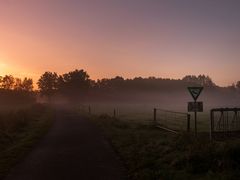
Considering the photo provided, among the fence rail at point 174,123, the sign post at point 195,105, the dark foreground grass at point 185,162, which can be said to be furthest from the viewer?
the fence rail at point 174,123

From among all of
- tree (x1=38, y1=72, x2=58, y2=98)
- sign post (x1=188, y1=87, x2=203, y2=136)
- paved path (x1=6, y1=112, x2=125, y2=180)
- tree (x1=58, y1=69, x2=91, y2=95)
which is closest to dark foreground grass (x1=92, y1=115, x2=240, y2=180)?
paved path (x1=6, y1=112, x2=125, y2=180)

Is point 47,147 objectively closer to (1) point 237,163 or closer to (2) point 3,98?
(1) point 237,163

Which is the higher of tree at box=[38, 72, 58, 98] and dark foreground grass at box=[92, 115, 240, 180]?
tree at box=[38, 72, 58, 98]

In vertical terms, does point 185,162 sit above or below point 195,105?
below

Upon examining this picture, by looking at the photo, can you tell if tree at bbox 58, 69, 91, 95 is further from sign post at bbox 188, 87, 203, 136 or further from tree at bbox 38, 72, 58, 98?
sign post at bbox 188, 87, 203, 136

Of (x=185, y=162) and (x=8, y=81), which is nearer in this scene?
(x=185, y=162)

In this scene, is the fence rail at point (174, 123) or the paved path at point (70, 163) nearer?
the paved path at point (70, 163)

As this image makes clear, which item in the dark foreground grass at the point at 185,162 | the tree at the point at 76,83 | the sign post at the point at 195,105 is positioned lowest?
the dark foreground grass at the point at 185,162

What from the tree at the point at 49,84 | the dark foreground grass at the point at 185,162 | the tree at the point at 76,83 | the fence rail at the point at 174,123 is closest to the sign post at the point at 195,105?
the fence rail at the point at 174,123

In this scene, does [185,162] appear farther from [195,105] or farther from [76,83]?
[76,83]

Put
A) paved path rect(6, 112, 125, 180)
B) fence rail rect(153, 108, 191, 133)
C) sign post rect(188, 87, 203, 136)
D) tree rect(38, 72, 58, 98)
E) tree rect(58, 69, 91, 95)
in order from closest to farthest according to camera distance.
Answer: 1. paved path rect(6, 112, 125, 180)
2. sign post rect(188, 87, 203, 136)
3. fence rail rect(153, 108, 191, 133)
4. tree rect(58, 69, 91, 95)
5. tree rect(38, 72, 58, 98)

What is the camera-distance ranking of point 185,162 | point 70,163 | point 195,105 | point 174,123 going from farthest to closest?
point 174,123
point 195,105
point 70,163
point 185,162

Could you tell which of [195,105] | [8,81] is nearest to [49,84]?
[8,81]

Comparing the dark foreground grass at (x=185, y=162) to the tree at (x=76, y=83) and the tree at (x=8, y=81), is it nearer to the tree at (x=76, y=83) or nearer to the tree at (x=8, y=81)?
the tree at (x=76, y=83)
